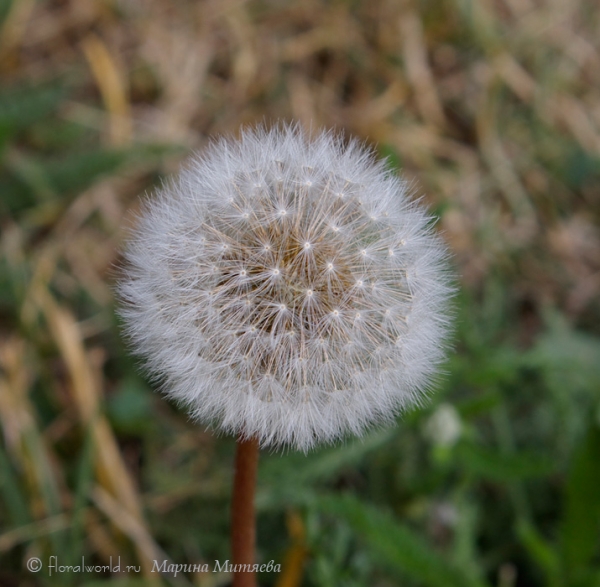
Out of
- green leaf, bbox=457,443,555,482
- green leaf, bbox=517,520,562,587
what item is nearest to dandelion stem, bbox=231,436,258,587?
green leaf, bbox=457,443,555,482

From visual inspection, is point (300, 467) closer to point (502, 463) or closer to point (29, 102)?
Result: point (502, 463)

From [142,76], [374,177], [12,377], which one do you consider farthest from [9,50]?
[374,177]

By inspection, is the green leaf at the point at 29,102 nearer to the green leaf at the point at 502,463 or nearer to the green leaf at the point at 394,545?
the green leaf at the point at 394,545

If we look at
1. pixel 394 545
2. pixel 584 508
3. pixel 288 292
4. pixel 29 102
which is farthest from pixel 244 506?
pixel 29 102

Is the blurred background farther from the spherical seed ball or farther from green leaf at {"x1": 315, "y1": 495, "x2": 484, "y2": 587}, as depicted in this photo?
the spherical seed ball

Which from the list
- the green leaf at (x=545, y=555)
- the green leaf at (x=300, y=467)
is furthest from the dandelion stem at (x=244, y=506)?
the green leaf at (x=545, y=555)

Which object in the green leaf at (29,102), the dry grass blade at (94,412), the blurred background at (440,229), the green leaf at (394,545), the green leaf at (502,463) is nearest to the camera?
the green leaf at (394,545)

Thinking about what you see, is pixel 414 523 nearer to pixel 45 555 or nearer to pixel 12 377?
pixel 45 555
